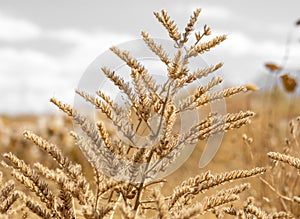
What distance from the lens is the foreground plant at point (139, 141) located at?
144 cm

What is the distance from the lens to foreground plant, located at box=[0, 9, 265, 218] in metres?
1.44

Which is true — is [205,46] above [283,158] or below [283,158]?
above

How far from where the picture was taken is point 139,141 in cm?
151

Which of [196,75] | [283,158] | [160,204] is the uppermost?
[196,75]

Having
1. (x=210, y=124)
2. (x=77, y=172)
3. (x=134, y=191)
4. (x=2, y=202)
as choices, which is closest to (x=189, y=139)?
(x=210, y=124)

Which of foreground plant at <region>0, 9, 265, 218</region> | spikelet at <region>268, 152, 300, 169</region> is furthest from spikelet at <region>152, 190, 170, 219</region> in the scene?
spikelet at <region>268, 152, 300, 169</region>

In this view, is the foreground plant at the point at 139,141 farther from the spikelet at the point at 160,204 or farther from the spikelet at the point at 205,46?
the spikelet at the point at 160,204

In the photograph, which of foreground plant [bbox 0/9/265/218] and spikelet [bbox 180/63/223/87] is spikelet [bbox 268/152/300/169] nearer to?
foreground plant [bbox 0/9/265/218]

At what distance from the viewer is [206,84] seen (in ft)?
5.03

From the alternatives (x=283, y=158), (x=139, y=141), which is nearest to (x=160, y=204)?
(x=139, y=141)

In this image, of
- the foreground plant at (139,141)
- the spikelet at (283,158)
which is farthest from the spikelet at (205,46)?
the spikelet at (283,158)

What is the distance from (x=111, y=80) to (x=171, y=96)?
179mm

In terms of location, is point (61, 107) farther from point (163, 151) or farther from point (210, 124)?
point (210, 124)

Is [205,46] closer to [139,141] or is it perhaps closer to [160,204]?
[139,141]
